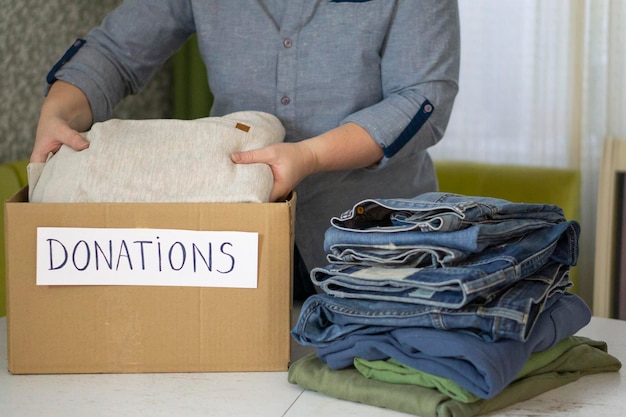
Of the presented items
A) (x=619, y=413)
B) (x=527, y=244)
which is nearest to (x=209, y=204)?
(x=527, y=244)

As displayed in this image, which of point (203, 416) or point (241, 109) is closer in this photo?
point (203, 416)

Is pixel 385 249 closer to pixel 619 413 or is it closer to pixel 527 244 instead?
pixel 527 244

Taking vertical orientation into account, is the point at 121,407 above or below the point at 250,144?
below

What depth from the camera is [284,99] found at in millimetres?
1355

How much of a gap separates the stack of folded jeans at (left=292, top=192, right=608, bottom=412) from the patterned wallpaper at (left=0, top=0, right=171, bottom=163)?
1196 mm

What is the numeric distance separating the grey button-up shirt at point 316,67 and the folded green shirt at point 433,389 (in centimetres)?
39

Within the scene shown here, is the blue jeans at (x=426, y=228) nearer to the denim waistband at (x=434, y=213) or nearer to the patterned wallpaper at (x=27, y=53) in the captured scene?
the denim waistband at (x=434, y=213)

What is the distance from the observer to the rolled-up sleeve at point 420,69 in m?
1.26

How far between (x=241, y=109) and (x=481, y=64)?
1325 mm

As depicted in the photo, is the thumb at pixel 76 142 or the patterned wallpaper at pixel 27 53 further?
the patterned wallpaper at pixel 27 53

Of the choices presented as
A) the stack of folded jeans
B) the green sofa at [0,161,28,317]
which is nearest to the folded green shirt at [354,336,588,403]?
the stack of folded jeans

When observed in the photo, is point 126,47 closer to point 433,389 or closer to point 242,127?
point 242,127

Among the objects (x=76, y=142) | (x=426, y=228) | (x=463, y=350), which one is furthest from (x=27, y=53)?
(x=463, y=350)

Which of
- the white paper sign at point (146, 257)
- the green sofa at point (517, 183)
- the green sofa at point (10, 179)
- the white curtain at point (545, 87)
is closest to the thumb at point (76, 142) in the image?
the white paper sign at point (146, 257)
